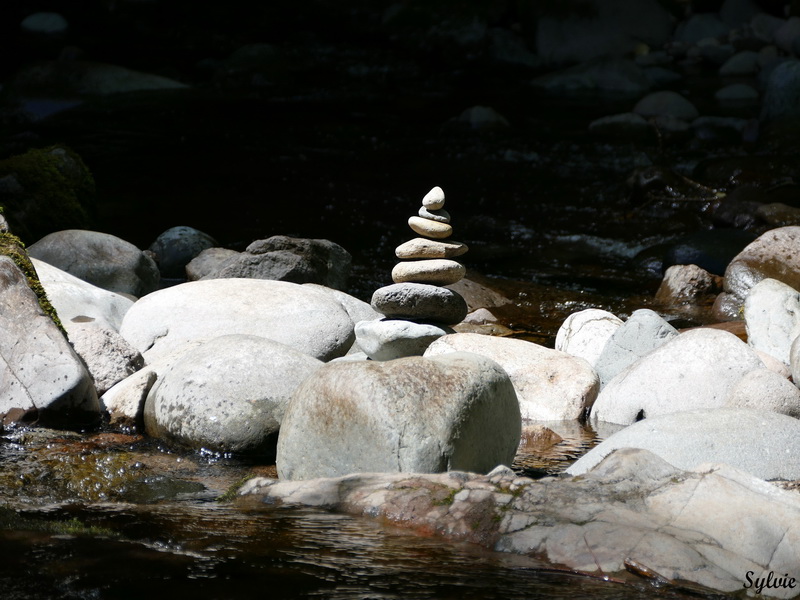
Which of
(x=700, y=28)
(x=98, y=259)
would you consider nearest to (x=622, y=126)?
(x=700, y=28)

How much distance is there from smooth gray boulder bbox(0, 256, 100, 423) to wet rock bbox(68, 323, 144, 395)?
1.39ft

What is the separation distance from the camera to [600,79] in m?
20.3

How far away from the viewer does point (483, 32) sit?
957 inches

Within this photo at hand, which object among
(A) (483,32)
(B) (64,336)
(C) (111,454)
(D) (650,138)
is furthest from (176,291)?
(A) (483,32)

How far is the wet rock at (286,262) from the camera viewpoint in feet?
28.2

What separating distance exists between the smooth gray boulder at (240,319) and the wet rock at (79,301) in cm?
22

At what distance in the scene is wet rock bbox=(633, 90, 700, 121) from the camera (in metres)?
17.2

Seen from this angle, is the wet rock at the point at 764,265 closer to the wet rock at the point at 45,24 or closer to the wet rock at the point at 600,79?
the wet rock at the point at 600,79

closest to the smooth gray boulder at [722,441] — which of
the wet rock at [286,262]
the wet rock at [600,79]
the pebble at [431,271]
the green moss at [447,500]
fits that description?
the green moss at [447,500]

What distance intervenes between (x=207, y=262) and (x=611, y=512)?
6538 millimetres

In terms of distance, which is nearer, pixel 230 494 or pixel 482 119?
pixel 230 494

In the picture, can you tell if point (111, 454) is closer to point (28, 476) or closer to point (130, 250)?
point (28, 476)

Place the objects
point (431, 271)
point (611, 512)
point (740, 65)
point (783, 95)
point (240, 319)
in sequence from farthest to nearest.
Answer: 1. point (740, 65)
2. point (783, 95)
3. point (240, 319)
4. point (431, 271)
5. point (611, 512)

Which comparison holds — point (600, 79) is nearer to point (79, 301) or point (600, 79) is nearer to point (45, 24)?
point (45, 24)
